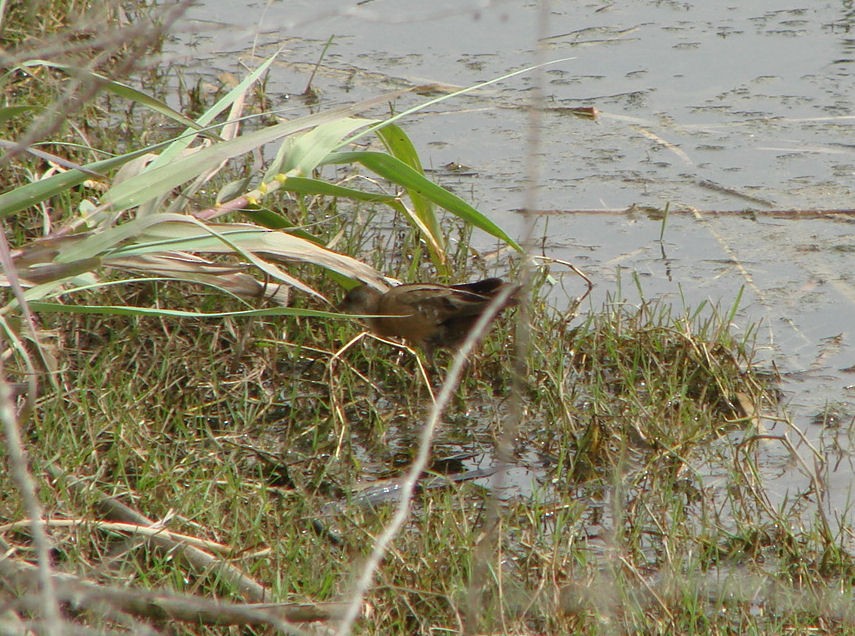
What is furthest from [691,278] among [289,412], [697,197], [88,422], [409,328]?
[88,422]

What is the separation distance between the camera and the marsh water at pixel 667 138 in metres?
3.87

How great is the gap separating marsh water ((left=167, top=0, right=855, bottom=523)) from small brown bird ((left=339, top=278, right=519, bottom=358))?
0.42 metres

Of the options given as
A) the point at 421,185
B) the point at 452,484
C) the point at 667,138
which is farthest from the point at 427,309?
the point at 667,138

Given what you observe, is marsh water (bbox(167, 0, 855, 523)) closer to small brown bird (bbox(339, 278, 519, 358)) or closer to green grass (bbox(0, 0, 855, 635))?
green grass (bbox(0, 0, 855, 635))

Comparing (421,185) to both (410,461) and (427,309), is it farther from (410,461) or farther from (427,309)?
(410,461)

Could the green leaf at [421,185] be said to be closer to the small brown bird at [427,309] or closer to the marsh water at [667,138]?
the small brown bird at [427,309]

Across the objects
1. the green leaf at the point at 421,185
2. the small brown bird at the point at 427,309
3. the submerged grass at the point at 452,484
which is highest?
the green leaf at the point at 421,185

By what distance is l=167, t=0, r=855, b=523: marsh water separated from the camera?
3865 mm

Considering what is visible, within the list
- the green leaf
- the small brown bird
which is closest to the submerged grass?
the small brown bird

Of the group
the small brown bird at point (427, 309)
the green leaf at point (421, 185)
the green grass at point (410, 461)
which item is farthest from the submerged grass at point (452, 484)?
the green leaf at point (421, 185)

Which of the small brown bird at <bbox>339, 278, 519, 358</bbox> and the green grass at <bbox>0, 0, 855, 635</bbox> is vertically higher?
the small brown bird at <bbox>339, 278, 519, 358</bbox>

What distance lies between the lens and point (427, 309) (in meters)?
3.27

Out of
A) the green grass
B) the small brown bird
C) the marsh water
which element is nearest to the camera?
the green grass

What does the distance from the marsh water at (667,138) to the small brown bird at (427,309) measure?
1.36ft
